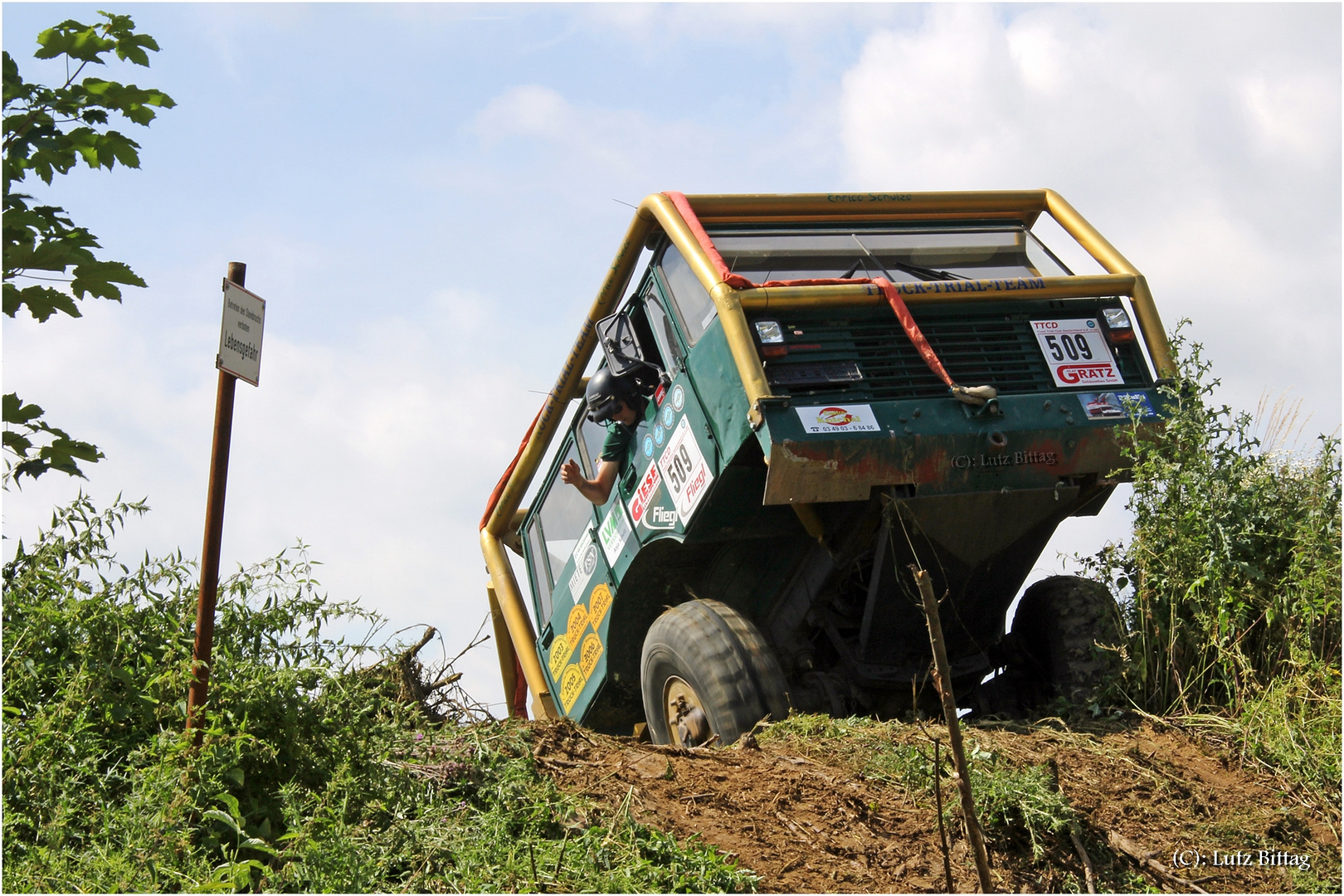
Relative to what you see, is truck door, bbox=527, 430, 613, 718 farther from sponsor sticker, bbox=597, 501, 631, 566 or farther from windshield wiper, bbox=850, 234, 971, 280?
windshield wiper, bbox=850, 234, 971, 280

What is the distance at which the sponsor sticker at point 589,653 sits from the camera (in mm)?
6988

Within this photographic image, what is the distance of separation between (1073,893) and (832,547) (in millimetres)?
2053

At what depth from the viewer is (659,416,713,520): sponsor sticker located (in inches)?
221

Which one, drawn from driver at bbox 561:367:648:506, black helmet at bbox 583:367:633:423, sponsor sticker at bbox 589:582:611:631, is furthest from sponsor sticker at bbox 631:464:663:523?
sponsor sticker at bbox 589:582:611:631

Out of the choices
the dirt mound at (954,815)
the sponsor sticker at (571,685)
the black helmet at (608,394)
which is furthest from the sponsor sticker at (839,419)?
the sponsor sticker at (571,685)

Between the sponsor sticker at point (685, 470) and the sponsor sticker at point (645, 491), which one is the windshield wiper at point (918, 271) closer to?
the sponsor sticker at point (685, 470)

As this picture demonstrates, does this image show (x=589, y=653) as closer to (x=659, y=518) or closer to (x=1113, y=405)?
(x=659, y=518)

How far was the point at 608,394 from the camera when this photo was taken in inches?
246

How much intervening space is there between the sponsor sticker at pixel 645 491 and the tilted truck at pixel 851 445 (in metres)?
0.01

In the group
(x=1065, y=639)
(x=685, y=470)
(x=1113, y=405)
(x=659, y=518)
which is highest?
(x=1113, y=405)

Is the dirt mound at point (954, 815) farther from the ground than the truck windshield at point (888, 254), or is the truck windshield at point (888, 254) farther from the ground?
the truck windshield at point (888, 254)

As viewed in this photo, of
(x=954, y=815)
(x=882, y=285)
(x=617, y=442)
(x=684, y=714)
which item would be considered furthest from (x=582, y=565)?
(x=954, y=815)

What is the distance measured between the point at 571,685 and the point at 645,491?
176cm

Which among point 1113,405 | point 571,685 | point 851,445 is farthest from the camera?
point 571,685
